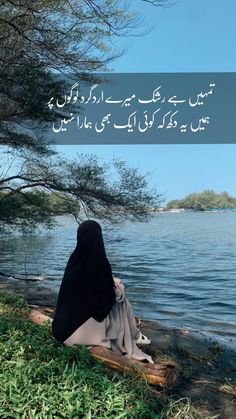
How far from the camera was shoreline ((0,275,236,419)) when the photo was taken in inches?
132

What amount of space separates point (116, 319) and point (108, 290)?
1.01 ft

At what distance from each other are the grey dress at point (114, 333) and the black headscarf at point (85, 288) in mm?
58

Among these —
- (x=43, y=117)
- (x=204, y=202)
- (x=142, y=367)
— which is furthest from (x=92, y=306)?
(x=204, y=202)

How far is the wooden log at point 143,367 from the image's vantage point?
10.9 feet

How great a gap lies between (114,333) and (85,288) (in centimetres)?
50

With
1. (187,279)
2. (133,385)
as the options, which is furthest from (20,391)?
(187,279)

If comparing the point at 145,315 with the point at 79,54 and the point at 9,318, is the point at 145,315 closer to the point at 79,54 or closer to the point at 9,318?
the point at 9,318

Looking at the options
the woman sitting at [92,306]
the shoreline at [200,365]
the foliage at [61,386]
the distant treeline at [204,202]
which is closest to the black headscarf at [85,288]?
the woman sitting at [92,306]

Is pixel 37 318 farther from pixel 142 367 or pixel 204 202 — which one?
pixel 204 202

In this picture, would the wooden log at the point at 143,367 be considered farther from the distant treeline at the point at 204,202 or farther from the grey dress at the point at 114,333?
the distant treeline at the point at 204,202

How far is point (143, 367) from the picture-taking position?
11.2 feet

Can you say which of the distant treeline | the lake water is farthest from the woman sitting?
the distant treeline

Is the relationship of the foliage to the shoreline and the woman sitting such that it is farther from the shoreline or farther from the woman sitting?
the shoreline

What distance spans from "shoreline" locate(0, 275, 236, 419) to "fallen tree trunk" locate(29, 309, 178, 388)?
0.44 ft
